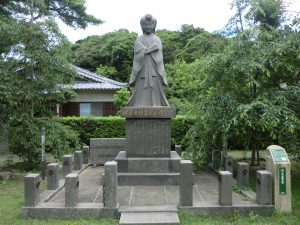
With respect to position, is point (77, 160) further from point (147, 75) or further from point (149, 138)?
point (147, 75)

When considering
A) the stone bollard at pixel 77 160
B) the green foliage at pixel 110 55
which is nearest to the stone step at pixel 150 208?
the stone bollard at pixel 77 160

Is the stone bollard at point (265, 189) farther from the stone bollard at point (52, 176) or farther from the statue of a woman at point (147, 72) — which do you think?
the stone bollard at point (52, 176)

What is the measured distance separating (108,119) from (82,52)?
16.3 m

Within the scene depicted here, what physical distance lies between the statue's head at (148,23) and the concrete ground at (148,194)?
4.29 metres

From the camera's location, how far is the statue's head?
1055cm

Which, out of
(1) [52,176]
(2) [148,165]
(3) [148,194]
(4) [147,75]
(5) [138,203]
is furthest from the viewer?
(4) [147,75]

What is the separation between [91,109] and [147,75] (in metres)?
13.8

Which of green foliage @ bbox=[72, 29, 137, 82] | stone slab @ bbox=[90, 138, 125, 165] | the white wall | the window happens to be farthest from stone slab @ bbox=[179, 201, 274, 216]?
green foliage @ bbox=[72, 29, 137, 82]

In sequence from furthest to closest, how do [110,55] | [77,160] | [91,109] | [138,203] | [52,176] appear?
1. [110,55]
2. [91,109]
3. [77,160]
4. [52,176]
5. [138,203]

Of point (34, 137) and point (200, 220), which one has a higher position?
point (34, 137)

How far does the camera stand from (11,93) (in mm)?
11766

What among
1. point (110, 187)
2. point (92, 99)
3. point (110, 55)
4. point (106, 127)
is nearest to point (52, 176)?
point (110, 187)

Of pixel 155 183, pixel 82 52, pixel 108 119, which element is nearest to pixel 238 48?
pixel 155 183

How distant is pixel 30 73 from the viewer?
12.5 metres
